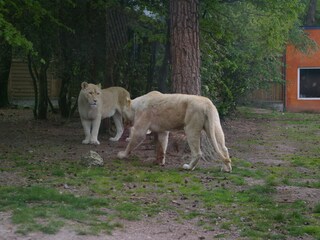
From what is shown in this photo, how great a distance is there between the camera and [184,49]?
12383 millimetres

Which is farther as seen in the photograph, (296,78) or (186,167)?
(296,78)

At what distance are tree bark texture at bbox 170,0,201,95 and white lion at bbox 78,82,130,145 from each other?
1922 millimetres

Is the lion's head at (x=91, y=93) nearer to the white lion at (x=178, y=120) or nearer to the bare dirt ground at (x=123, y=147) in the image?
the bare dirt ground at (x=123, y=147)

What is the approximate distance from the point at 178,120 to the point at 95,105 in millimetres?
3471

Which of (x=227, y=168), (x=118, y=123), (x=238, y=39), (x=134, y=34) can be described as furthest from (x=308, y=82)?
(x=227, y=168)

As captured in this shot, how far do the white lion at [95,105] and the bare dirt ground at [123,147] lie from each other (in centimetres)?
38

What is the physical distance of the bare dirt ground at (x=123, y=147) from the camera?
7.25m

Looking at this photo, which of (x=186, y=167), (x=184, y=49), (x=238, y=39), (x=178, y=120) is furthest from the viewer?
(x=238, y=39)

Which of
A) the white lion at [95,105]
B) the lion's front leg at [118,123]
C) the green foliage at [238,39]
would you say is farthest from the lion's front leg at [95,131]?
the green foliage at [238,39]

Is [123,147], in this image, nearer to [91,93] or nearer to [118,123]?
[91,93]

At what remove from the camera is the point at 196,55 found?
1249 cm

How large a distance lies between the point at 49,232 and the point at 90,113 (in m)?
7.60

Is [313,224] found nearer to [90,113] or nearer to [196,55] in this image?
[196,55]

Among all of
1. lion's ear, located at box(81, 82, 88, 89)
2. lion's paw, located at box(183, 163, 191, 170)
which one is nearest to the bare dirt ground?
lion's paw, located at box(183, 163, 191, 170)
